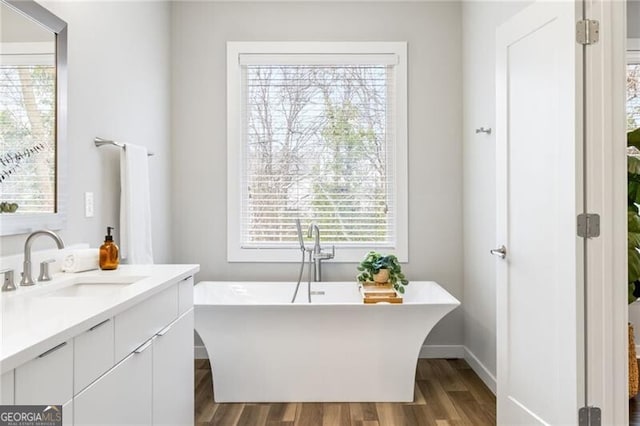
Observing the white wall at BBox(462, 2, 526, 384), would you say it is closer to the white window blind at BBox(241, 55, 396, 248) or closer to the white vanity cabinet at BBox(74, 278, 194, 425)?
the white window blind at BBox(241, 55, 396, 248)

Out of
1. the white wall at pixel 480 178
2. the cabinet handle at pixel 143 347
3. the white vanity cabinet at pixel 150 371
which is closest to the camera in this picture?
the white vanity cabinet at pixel 150 371

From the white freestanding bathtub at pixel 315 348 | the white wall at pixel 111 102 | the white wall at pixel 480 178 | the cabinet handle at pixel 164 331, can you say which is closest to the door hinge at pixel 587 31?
the white wall at pixel 480 178

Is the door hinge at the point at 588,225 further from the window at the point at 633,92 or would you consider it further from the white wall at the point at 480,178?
the window at the point at 633,92

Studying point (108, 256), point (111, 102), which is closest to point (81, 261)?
point (108, 256)

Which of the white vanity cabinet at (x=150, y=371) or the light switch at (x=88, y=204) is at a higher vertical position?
the light switch at (x=88, y=204)

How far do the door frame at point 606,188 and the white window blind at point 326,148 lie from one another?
70.3 inches

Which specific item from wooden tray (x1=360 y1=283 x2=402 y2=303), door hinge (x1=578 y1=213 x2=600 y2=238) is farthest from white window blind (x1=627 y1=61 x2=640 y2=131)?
wooden tray (x1=360 y1=283 x2=402 y2=303)

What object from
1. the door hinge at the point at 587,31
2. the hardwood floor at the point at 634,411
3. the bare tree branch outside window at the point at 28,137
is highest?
the door hinge at the point at 587,31

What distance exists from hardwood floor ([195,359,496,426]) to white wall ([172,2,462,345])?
72cm

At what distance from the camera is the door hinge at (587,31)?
1694 millimetres

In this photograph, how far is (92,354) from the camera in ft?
3.78

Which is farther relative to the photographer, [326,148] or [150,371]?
[326,148]

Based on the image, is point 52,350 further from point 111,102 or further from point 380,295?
point 380,295

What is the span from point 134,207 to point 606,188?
2361mm
